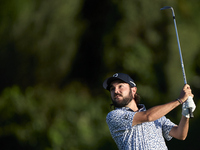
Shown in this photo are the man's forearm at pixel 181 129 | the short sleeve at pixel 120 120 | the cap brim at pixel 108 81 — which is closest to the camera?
the short sleeve at pixel 120 120

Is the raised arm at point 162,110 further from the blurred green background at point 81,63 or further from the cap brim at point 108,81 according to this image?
the blurred green background at point 81,63

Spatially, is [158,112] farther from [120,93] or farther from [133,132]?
[120,93]

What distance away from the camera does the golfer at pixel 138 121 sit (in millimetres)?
1796

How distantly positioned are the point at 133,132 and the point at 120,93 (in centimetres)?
27

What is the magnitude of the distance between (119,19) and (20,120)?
1.95 meters

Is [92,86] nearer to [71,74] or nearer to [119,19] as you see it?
[71,74]

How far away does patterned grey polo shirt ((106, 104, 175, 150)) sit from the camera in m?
1.83

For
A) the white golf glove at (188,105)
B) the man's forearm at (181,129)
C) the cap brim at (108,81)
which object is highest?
the cap brim at (108,81)

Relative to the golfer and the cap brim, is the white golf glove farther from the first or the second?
the cap brim

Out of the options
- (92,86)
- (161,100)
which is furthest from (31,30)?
(161,100)

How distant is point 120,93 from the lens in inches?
80.3

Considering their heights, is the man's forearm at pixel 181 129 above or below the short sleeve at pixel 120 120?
below

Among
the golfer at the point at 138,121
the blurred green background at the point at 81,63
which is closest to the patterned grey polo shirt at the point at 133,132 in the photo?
the golfer at the point at 138,121

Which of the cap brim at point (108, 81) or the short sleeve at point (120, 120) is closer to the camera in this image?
the short sleeve at point (120, 120)
